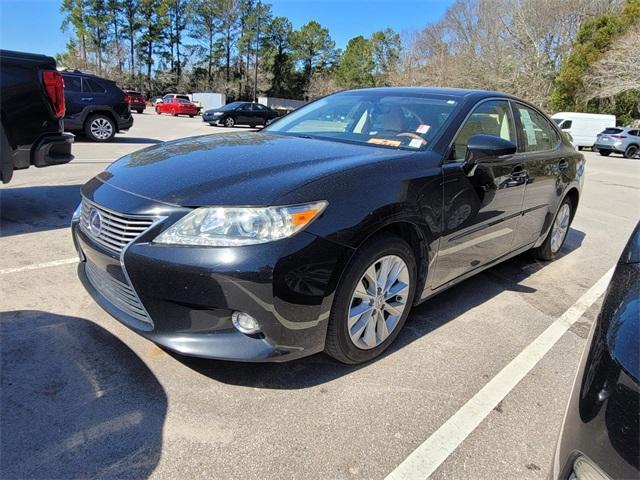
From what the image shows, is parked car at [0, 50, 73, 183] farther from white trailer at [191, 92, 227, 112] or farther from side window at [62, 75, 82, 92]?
white trailer at [191, 92, 227, 112]

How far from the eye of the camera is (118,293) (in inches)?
101

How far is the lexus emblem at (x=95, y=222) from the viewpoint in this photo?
8.50 ft

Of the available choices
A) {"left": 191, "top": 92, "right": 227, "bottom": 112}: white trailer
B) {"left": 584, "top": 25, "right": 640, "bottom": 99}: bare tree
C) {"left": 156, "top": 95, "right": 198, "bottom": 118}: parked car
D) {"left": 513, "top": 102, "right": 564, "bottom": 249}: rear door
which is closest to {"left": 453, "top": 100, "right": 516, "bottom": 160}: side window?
{"left": 513, "top": 102, "right": 564, "bottom": 249}: rear door

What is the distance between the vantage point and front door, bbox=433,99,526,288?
317 centimetres

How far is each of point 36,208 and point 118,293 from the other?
3.94 m

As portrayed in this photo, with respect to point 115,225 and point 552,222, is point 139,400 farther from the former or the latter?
point 552,222

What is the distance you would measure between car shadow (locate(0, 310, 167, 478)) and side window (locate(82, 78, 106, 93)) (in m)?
11.5

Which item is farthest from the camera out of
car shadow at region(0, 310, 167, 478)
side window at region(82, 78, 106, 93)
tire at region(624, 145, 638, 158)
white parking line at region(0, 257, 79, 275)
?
tire at region(624, 145, 638, 158)

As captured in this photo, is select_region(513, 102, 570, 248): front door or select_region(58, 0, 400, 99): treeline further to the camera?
select_region(58, 0, 400, 99): treeline

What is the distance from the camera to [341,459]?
213cm

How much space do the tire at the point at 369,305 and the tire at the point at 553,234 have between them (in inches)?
102

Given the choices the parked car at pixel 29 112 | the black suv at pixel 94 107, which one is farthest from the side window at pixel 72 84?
the parked car at pixel 29 112

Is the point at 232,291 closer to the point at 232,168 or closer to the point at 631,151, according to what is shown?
the point at 232,168

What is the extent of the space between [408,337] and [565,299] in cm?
181
